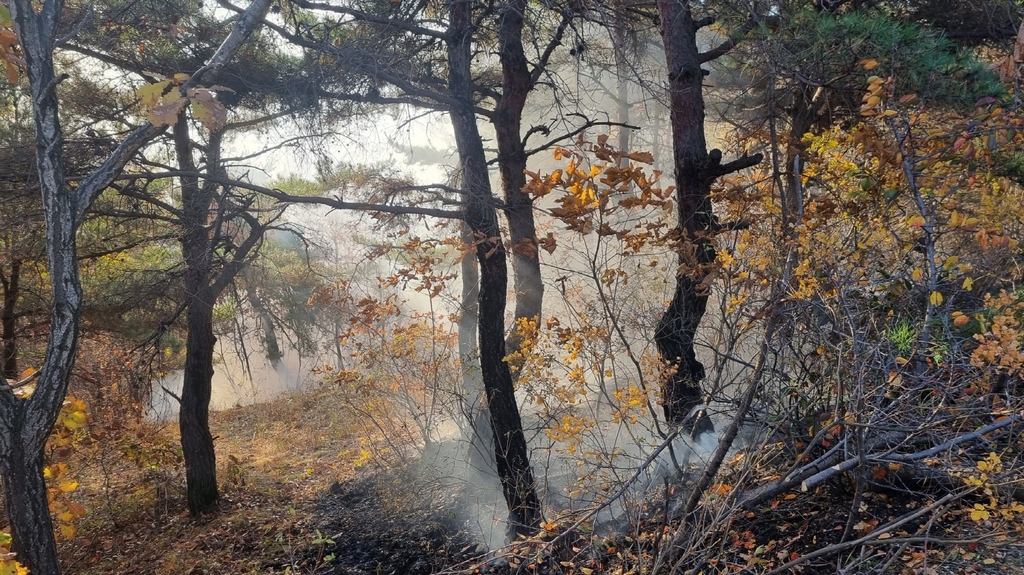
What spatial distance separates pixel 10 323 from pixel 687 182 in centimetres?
860

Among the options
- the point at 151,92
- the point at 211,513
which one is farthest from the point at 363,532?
the point at 151,92

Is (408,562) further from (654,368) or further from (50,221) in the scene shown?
(50,221)

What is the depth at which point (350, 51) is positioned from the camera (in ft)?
16.5

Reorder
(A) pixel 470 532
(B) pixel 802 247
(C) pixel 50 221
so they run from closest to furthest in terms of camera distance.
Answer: (C) pixel 50 221 → (B) pixel 802 247 → (A) pixel 470 532

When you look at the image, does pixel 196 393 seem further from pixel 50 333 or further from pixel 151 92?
pixel 151 92

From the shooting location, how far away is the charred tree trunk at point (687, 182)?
564 cm

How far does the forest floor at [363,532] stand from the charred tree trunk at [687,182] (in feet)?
5.45

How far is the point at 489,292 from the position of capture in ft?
18.0

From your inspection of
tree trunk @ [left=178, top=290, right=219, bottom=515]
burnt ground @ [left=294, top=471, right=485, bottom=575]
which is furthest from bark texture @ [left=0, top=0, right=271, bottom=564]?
tree trunk @ [left=178, top=290, right=219, bottom=515]

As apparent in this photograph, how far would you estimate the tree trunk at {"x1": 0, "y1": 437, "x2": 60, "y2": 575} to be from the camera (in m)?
3.10

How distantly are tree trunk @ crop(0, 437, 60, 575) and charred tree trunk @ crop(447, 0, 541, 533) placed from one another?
318 centimetres

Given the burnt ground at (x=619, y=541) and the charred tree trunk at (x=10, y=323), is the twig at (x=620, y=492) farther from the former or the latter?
the charred tree trunk at (x=10, y=323)

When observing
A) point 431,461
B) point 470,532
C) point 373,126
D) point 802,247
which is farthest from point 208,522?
point 802,247

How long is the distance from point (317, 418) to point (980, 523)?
11.7m
